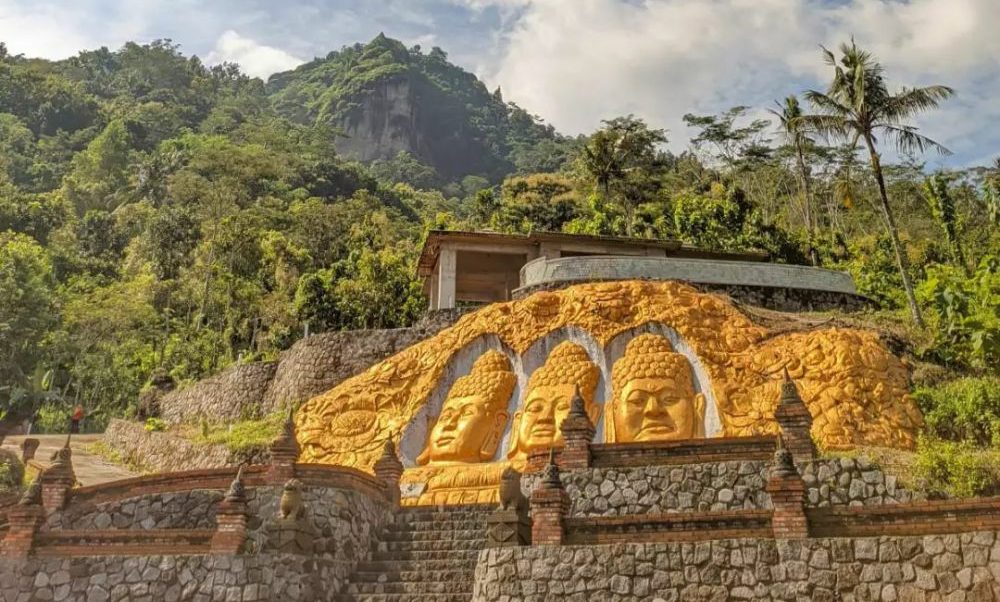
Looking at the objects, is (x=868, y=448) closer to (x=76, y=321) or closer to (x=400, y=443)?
(x=400, y=443)

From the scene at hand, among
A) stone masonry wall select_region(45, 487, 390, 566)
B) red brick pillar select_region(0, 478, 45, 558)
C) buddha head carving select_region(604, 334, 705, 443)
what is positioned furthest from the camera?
buddha head carving select_region(604, 334, 705, 443)

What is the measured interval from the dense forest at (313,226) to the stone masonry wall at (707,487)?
442 centimetres

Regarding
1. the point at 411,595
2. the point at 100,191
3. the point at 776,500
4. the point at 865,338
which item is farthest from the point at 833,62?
the point at 100,191

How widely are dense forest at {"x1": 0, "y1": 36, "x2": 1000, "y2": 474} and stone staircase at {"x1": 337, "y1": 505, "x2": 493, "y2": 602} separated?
30.0 ft

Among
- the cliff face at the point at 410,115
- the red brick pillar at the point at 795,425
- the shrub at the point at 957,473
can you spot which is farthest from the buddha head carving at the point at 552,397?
the cliff face at the point at 410,115

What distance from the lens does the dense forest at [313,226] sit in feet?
76.0

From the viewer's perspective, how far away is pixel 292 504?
37.4ft

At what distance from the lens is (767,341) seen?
18531 millimetres

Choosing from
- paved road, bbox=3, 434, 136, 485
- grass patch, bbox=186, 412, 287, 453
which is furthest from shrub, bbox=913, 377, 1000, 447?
paved road, bbox=3, 434, 136, 485

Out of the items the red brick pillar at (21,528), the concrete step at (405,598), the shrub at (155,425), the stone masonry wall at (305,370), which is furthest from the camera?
the shrub at (155,425)

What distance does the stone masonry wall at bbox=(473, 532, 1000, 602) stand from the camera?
9117 mm

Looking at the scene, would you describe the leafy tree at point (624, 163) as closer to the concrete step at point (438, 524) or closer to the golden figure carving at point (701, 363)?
the golden figure carving at point (701, 363)

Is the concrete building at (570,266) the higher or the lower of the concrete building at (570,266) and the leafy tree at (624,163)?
the lower

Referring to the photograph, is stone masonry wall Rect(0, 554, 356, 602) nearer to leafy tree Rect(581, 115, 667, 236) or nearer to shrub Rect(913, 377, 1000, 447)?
shrub Rect(913, 377, 1000, 447)
